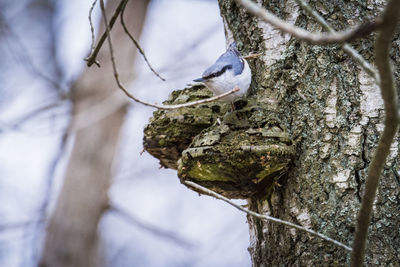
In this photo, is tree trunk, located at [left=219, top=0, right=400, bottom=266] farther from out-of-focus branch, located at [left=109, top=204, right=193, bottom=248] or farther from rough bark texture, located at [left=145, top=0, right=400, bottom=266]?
out-of-focus branch, located at [left=109, top=204, right=193, bottom=248]

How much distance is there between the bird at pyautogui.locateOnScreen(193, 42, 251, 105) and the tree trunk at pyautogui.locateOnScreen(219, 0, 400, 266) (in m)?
0.08

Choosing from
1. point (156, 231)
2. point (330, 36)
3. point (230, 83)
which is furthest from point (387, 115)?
point (156, 231)

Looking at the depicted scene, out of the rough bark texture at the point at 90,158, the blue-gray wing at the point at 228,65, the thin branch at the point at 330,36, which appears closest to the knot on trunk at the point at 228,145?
the blue-gray wing at the point at 228,65

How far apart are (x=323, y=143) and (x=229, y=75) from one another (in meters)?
0.38

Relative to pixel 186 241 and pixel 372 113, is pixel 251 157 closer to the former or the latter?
pixel 372 113

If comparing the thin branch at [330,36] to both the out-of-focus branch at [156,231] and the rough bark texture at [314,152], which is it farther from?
the out-of-focus branch at [156,231]

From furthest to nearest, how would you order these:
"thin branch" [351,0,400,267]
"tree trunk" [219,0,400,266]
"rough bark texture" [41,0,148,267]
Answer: "rough bark texture" [41,0,148,267], "tree trunk" [219,0,400,266], "thin branch" [351,0,400,267]

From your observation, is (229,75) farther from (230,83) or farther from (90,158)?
(90,158)

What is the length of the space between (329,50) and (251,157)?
44cm

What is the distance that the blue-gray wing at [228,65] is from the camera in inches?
54.6

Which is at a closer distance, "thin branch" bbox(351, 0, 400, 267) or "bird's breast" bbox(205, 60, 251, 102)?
"thin branch" bbox(351, 0, 400, 267)

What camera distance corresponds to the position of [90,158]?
3879 millimetres

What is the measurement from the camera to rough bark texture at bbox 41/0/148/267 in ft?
11.9

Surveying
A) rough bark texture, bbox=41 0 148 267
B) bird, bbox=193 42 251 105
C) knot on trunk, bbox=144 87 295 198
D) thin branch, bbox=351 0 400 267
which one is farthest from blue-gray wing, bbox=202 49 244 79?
rough bark texture, bbox=41 0 148 267
